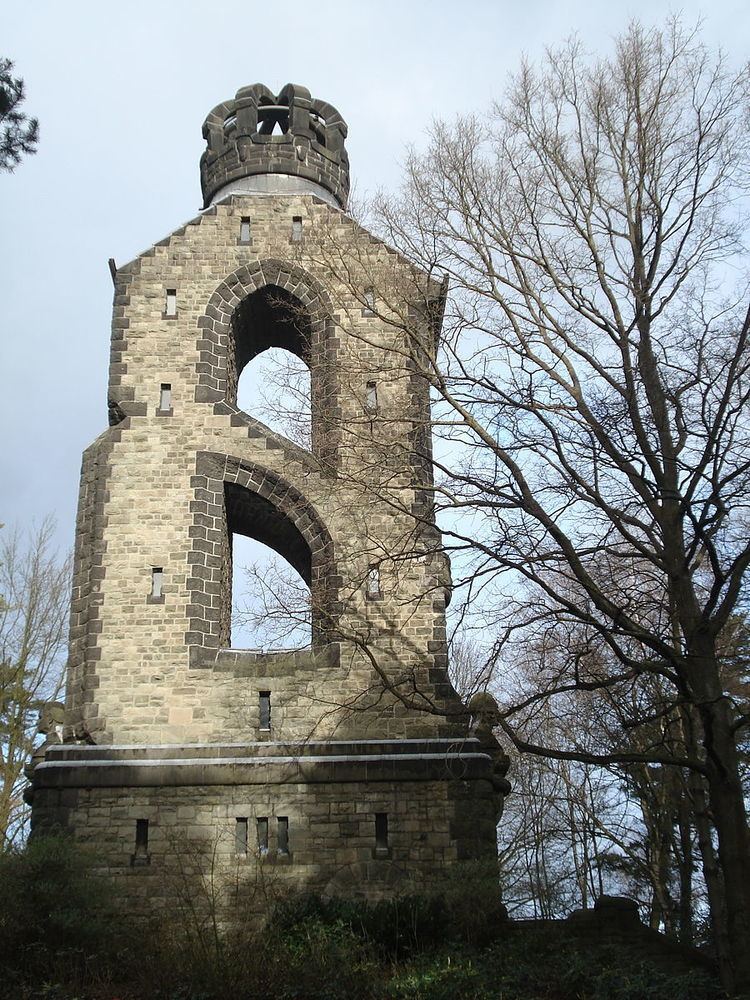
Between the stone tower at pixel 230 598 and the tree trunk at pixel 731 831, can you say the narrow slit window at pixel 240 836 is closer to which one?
the stone tower at pixel 230 598

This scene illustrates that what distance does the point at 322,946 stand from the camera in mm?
11078

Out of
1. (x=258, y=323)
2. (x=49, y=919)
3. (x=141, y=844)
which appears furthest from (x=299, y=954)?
(x=258, y=323)

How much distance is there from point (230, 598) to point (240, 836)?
4.17 metres

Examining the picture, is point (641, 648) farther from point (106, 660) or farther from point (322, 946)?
point (106, 660)

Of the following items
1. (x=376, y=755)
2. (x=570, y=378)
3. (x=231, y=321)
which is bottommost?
(x=376, y=755)

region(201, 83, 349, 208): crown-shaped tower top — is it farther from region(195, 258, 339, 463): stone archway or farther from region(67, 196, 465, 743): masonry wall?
region(195, 258, 339, 463): stone archway

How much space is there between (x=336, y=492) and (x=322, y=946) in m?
6.24

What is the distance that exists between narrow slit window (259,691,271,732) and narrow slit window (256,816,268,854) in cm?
124

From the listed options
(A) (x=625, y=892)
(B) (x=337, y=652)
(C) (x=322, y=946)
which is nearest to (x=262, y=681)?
(B) (x=337, y=652)

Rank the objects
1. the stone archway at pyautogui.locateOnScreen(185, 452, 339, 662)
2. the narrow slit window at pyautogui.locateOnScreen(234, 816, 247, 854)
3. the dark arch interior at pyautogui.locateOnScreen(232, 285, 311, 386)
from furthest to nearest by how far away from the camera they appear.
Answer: the dark arch interior at pyautogui.locateOnScreen(232, 285, 311, 386) < the stone archway at pyautogui.locateOnScreen(185, 452, 339, 662) < the narrow slit window at pyautogui.locateOnScreen(234, 816, 247, 854)

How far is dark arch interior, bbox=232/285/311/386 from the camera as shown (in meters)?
18.7

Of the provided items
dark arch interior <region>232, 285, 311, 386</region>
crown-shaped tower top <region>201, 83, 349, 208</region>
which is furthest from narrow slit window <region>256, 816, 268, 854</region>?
crown-shaped tower top <region>201, 83, 349, 208</region>

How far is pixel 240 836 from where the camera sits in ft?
47.8

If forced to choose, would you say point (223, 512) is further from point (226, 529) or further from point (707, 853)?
point (707, 853)
